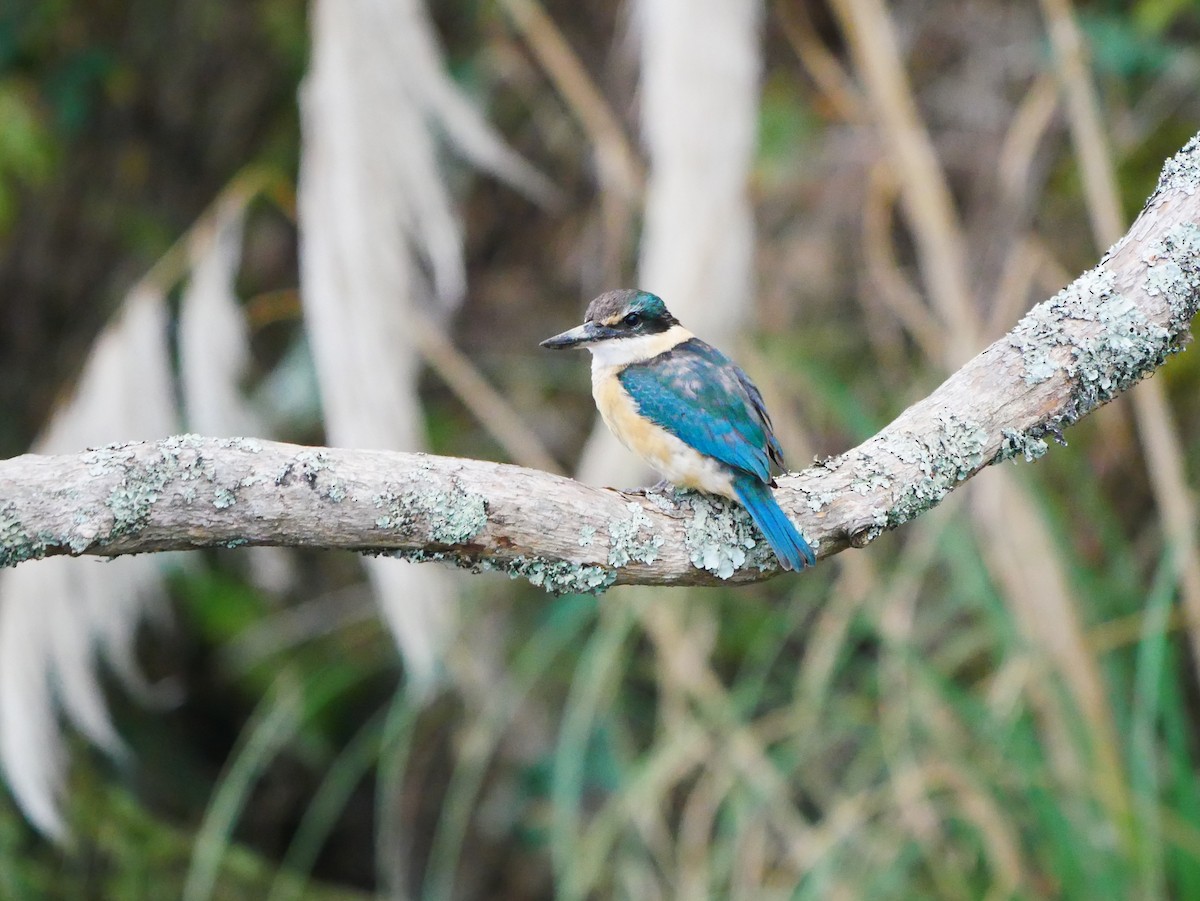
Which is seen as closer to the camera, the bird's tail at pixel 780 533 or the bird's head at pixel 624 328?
the bird's tail at pixel 780 533

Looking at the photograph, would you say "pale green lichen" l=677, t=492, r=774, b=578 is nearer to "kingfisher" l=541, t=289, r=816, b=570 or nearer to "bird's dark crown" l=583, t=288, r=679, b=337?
"kingfisher" l=541, t=289, r=816, b=570

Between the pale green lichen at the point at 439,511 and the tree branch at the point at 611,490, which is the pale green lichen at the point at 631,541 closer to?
the tree branch at the point at 611,490

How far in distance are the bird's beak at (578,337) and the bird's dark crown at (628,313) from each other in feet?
0.06

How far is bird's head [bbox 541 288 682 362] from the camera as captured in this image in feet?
7.81

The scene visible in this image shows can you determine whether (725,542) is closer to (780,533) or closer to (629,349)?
(780,533)

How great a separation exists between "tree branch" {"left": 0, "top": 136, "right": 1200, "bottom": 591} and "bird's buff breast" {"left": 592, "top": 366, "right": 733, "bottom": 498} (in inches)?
2.2

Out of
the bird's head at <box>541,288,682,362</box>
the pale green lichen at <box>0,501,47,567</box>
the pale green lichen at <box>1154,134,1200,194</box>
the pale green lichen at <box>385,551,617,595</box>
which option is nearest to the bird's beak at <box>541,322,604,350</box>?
the bird's head at <box>541,288,682,362</box>

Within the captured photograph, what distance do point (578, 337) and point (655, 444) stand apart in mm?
326

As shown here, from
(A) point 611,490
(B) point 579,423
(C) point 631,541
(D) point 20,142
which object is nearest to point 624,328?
(A) point 611,490

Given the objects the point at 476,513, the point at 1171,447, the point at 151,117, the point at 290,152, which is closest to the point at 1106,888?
the point at 1171,447

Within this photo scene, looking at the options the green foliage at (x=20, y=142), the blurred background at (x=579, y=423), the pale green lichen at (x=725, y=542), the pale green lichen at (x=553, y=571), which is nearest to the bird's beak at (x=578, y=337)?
the blurred background at (x=579, y=423)

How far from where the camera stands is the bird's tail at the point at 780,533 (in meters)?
1.70

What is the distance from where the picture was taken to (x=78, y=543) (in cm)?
134

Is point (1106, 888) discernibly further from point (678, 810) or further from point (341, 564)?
point (341, 564)
